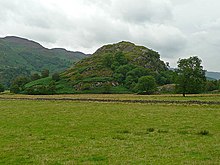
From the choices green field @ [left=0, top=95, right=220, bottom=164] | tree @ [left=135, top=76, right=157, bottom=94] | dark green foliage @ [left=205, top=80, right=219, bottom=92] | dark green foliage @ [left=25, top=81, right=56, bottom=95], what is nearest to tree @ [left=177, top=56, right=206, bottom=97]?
tree @ [left=135, top=76, right=157, bottom=94]

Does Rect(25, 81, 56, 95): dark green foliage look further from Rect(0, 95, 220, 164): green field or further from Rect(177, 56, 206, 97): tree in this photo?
Rect(0, 95, 220, 164): green field

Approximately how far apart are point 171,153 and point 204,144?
12.7ft

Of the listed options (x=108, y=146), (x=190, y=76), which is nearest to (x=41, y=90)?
(x=190, y=76)

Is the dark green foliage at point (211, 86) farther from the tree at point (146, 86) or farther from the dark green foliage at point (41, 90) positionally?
the dark green foliage at point (41, 90)

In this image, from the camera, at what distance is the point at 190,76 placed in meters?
101

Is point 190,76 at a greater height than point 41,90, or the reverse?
point 190,76

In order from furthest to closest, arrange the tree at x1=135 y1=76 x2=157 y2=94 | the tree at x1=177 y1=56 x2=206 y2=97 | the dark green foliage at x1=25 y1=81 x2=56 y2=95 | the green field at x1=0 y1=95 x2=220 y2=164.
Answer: the dark green foliage at x1=25 y1=81 x2=56 y2=95, the tree at x1=135 y1=76 x2=157 y2=94, the tree at x1=177 y1=56 x2=206 y2=97, the green field at x1=0 y1=95 x2=220 y2=164

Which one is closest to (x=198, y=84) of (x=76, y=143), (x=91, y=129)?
(x=91, y=129)

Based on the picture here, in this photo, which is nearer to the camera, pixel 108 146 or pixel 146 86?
pixel 108 146

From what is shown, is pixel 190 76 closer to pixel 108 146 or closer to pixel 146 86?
pixel 146 86

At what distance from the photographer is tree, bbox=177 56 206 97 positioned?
99062 millimetres

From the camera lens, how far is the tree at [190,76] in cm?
9906

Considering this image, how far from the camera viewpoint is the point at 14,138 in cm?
2255

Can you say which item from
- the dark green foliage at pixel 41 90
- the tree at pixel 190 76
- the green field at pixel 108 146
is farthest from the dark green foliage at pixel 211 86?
the green field at pixel 108 146
